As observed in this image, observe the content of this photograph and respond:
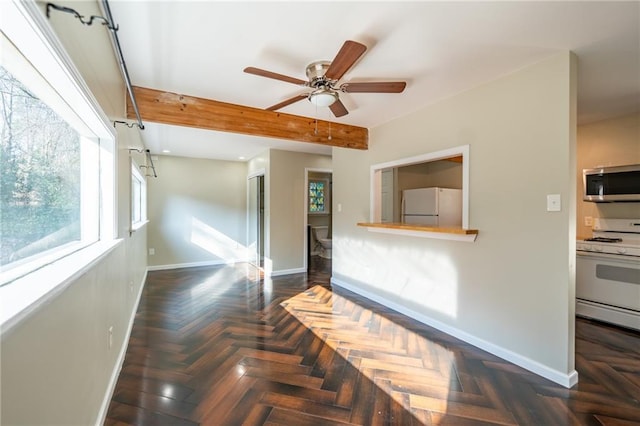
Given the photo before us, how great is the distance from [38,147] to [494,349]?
3252mm

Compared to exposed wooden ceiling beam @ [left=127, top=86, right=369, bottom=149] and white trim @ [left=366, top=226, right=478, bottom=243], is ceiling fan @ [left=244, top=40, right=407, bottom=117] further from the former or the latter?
white trim @ [left=366, top=226, right=478, bottom=243]

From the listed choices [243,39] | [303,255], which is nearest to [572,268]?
[243,39]

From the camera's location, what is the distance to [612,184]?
319 centimetres

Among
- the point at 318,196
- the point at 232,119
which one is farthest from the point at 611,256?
the point at 318,196

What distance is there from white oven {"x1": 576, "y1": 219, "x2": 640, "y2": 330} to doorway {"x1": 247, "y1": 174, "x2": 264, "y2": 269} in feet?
16.1

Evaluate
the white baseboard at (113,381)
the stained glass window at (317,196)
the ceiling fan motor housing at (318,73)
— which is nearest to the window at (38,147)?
the white baseboard at (113,381)

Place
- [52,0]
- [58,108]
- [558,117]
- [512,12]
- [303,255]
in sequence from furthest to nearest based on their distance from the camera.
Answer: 1. [303,255]
2. [558,117]
3. [512,12]
4. [58,108]
5. [52,0]

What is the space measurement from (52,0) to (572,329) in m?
3.36

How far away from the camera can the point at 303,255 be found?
5527 millimetres

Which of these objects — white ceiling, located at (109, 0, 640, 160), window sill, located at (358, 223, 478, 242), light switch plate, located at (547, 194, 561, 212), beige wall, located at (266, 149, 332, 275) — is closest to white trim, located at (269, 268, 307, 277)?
beige wall, located at (266, 149, 332, 275)

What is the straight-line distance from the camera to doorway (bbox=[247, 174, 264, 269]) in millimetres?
5836

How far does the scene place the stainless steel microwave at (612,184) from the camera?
10.0 feet

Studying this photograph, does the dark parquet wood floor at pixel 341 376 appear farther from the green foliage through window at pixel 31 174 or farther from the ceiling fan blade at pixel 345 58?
the ceiling fan blade at pixel 345 58

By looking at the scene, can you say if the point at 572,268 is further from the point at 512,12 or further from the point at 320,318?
the point at 320,318
